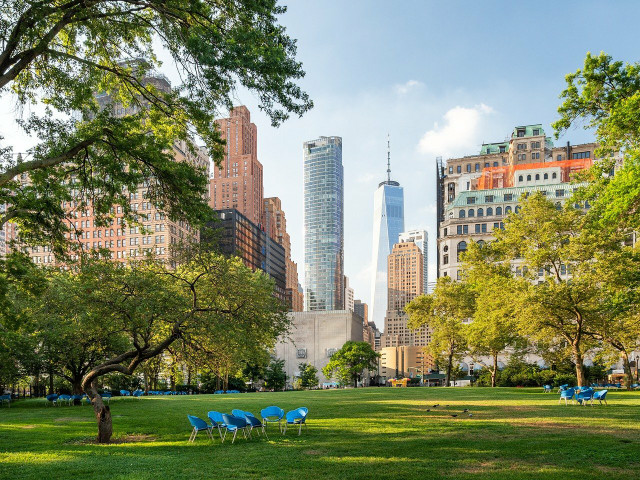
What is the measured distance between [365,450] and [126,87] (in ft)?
42.4

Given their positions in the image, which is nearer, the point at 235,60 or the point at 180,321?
the point at 235,60

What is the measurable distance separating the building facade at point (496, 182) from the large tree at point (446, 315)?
89.6 feet

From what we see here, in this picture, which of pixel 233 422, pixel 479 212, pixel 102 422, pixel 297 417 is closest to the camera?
pixel 233 422

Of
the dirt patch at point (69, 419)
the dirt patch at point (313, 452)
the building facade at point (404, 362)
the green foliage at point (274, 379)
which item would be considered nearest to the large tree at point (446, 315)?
the green foliage at point (274, 379)

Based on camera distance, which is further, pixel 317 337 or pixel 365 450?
pixel 317 337

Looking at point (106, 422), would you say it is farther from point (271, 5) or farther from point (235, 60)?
point (271, 5)

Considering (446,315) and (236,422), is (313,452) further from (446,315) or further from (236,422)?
(446,315)

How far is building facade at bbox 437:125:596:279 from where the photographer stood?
109000mm

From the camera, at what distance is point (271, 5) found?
12.8m

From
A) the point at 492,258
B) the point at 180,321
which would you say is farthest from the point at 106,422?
the point at 492,258

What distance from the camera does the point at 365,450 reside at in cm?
1368

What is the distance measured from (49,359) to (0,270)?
83.3ft

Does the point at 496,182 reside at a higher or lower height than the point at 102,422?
higher

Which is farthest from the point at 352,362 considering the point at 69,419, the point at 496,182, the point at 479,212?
the point at 69,419
